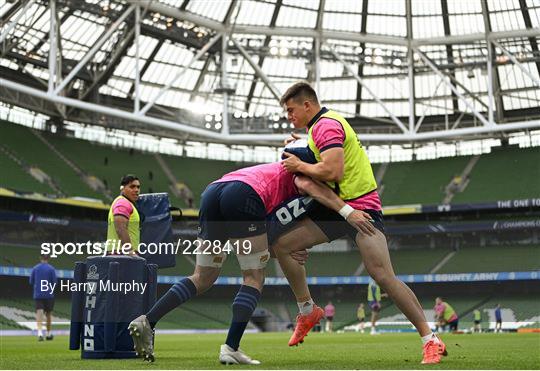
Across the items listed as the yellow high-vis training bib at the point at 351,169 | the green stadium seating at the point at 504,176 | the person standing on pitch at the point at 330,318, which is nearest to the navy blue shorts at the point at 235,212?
the yellow high-vis training bib at the point at 351,169

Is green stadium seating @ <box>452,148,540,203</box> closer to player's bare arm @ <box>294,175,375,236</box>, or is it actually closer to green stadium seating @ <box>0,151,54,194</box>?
green stadium seating @ <box>0,151,54,194</box>

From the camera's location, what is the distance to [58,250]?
29.8 ft

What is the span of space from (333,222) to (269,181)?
0.69 m

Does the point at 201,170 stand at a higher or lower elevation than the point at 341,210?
higher

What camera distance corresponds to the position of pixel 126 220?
9922 mm

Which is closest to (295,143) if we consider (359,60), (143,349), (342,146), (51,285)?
(342,146)

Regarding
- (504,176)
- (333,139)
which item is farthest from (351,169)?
(504,176)

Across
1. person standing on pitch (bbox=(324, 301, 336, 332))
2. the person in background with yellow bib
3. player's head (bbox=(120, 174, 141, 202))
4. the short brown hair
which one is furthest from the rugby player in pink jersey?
person standing on pitch (bbox=(324, 301, 336, 332))

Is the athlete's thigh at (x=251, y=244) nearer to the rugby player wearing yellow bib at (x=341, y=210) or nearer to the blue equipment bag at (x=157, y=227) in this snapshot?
the rugby player wearing yellow bib at (x=341, y=210)

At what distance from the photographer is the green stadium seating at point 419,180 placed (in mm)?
52531

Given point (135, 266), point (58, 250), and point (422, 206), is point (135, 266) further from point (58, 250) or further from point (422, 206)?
point (422, 206)

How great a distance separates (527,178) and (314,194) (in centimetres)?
4610

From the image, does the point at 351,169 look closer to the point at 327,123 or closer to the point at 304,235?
the point at 327,123

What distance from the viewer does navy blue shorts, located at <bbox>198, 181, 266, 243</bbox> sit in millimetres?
7016
